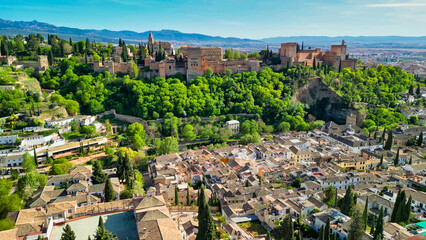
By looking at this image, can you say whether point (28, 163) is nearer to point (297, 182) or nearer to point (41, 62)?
point (297, 182)

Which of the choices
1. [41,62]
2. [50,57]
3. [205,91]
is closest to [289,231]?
[205,91]

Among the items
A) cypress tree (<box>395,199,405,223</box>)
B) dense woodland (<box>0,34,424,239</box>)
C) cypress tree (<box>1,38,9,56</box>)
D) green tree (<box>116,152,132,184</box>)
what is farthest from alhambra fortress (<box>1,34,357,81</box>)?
cypress tree (<box>395,199,405,223</box>)

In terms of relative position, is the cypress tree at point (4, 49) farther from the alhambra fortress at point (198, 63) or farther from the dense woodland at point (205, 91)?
the alhambra fortress at point (198, 63)

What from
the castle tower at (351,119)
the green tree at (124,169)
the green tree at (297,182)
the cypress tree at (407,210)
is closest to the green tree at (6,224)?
the green tree at (124,169)

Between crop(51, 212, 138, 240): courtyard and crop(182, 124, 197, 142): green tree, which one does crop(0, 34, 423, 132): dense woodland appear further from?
crop(51, 212, 138, 240): courtyard

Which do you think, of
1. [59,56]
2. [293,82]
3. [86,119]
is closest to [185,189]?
[86,119]

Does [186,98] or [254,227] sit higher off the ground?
[186,98]

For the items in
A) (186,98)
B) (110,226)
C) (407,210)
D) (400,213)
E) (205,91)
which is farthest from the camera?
(205,91)
